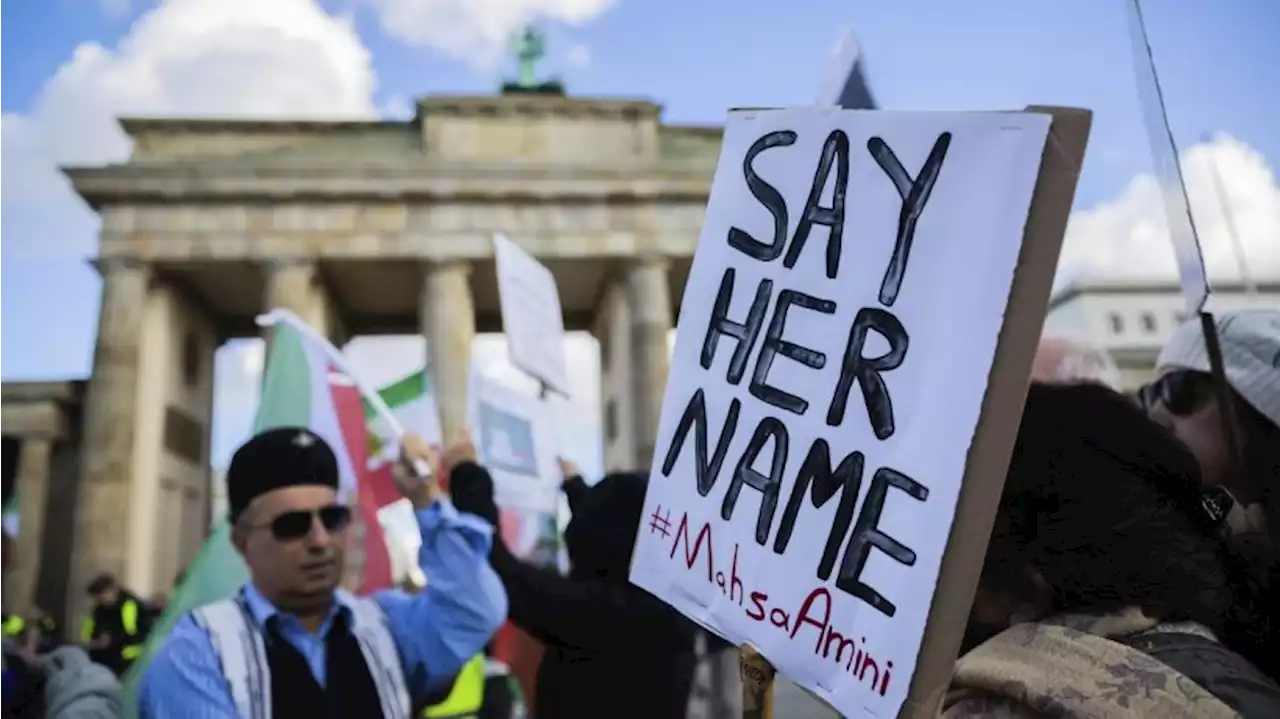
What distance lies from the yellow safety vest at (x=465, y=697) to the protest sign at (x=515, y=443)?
2.62 feet

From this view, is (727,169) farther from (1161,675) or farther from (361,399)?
(361,399)

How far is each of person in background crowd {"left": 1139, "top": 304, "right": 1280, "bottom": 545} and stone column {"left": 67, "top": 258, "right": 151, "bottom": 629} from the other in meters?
22.2

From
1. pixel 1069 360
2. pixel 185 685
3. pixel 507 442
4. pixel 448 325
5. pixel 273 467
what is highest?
pixel 448 325

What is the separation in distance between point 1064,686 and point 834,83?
1.64 meters

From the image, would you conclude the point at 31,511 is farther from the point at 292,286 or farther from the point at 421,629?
the point at 421,629

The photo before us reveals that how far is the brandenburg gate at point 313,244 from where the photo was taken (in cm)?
2217

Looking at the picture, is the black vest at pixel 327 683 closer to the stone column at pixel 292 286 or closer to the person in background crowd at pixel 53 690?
the person in background crowd at pixel 53 690

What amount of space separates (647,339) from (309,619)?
21.2 metres

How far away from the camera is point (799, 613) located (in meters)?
1.34

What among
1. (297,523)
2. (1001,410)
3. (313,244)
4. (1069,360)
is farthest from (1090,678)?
(313,244)

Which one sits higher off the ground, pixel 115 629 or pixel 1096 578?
pixel 115 629

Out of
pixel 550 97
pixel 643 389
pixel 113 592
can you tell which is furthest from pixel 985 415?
pixel 550 97

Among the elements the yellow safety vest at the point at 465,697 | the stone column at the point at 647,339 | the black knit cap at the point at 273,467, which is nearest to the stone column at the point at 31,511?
the stone column at the point at 647,339

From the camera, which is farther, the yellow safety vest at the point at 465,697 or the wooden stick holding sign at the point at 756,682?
the yellow safety vest at the point at 465,697
